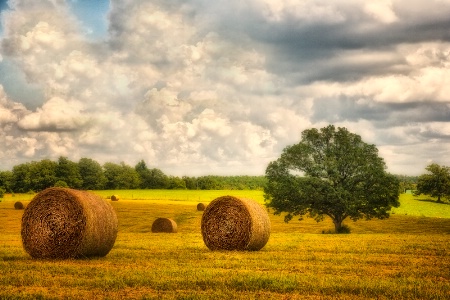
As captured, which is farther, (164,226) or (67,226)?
(164,226)

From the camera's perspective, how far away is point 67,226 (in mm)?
17328

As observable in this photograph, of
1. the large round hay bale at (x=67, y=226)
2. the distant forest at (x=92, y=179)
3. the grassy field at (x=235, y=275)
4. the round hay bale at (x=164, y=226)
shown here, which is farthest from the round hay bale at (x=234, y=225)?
the distant forest at (x=92, y=179)

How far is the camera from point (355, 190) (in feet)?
144

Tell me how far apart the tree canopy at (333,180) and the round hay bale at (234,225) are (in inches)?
873

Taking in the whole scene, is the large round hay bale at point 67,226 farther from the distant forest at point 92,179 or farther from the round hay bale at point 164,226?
the distant forest at point 92,179

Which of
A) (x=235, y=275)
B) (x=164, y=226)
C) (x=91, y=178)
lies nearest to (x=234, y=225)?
(x=235, y=275)

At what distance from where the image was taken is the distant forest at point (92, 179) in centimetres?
10775

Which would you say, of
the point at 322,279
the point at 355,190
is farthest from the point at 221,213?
the point at 355,190

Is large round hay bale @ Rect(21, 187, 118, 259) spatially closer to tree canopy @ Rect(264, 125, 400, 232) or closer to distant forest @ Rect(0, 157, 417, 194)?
tree canopy @ Rect(264, 125, 400, 232)

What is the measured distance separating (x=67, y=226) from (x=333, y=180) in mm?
30746

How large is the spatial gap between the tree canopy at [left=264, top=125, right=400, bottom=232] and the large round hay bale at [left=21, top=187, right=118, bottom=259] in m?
27.8

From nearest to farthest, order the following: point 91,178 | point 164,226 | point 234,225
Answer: point 234,225 < point 164,226 < point 91,178

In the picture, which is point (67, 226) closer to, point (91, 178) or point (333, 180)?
point (333, 180)

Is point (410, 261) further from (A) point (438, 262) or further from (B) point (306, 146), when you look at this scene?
(B) point (306, 146)
